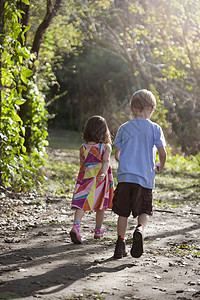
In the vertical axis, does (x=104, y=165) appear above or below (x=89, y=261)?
above

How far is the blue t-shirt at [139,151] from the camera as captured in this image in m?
4.48

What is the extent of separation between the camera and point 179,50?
535 inches

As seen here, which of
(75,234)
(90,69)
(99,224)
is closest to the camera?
(75,234)

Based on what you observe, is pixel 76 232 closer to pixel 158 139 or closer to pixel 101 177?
pixel 101 177

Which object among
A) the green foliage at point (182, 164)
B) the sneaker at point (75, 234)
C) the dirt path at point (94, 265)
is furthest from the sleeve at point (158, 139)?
the green foliage at point (182, 164)

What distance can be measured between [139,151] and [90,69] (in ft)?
66.0

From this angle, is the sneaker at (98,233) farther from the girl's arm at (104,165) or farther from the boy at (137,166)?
the boy at (137,166)

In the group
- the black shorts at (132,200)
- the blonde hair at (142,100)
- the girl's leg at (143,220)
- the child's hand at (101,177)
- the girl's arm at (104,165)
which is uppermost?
the blonde hair at (142,100)

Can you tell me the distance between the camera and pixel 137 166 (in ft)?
14.7

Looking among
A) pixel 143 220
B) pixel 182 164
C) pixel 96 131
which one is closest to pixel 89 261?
pixel 143 220

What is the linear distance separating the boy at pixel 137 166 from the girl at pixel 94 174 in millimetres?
613

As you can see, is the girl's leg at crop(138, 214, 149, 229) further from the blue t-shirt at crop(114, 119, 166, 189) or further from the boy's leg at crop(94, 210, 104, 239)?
the boy's leg at crop(94, 210, 104, 239)

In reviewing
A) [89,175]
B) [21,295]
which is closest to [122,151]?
[89,175]

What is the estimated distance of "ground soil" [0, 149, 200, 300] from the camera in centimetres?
345
